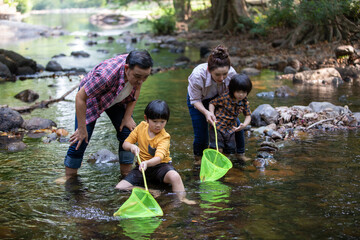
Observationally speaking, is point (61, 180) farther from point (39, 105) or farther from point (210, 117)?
point (39, 105)

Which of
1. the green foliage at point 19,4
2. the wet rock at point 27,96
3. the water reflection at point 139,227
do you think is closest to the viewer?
the water reflection at point 139,227

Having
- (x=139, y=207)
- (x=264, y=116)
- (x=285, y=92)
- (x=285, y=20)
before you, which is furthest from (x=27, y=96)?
Result: (x=285, y=20)

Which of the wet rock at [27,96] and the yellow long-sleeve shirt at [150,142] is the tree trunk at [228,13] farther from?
the yellow long-sleeve shirt at [150,142]

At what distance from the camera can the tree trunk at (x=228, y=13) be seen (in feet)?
70.8

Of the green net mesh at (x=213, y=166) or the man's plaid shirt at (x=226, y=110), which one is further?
the man's plaid shirt at (x=226, y=110)

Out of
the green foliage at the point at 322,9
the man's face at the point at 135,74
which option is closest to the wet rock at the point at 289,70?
the green foliage at the point at 322,9

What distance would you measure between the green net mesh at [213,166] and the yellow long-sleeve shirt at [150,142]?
425 mm

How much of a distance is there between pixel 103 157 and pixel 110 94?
4.60ft

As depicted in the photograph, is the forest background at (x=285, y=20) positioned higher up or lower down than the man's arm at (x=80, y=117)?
higher up

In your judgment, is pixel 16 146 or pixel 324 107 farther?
pixel 324 107

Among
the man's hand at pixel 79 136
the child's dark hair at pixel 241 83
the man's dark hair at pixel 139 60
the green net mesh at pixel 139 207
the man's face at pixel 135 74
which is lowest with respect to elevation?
the green net mesh at pixel 139 207

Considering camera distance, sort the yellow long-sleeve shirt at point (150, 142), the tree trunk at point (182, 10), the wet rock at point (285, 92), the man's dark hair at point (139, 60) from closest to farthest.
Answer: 1. the man's dark hair at point (139, 60)
2. the yellow long-sleeve shirt at point (150, 142)
3. the wet rock at point (285, 92)
4. the tree trunk at point (182, 10)

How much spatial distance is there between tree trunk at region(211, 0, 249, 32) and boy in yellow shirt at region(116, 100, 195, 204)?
734 inches

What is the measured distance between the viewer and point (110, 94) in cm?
367
